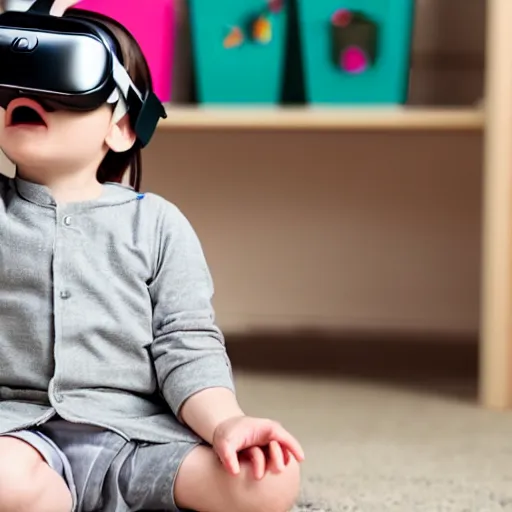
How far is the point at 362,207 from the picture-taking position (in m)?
1.57

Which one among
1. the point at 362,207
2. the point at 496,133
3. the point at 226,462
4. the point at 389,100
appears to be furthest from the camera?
the point at 362,207

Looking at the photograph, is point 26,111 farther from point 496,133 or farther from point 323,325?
point 323,325

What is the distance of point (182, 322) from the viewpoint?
2.41 ft

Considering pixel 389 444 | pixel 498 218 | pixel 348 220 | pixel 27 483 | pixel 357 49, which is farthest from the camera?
pixel 348 220

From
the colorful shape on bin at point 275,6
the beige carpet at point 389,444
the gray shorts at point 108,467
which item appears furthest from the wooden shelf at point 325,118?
the gray shorts at point 108,467

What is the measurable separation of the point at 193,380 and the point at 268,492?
10cm

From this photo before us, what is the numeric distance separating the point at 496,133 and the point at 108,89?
0.56 metres

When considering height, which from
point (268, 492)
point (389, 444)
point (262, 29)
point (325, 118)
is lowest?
point (389, 444)

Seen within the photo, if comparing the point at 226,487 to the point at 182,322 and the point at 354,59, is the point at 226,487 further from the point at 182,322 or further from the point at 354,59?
the point at 354,59

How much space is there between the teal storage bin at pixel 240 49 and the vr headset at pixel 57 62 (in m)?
0.54

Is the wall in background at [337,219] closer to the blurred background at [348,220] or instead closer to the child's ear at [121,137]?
the blurred background at [348,220]

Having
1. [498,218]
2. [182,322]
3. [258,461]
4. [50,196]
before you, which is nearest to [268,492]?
[258,461]

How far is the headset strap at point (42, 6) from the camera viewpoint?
29.4 inches

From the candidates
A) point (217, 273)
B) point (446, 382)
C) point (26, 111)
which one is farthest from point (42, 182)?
point (217, 273)
